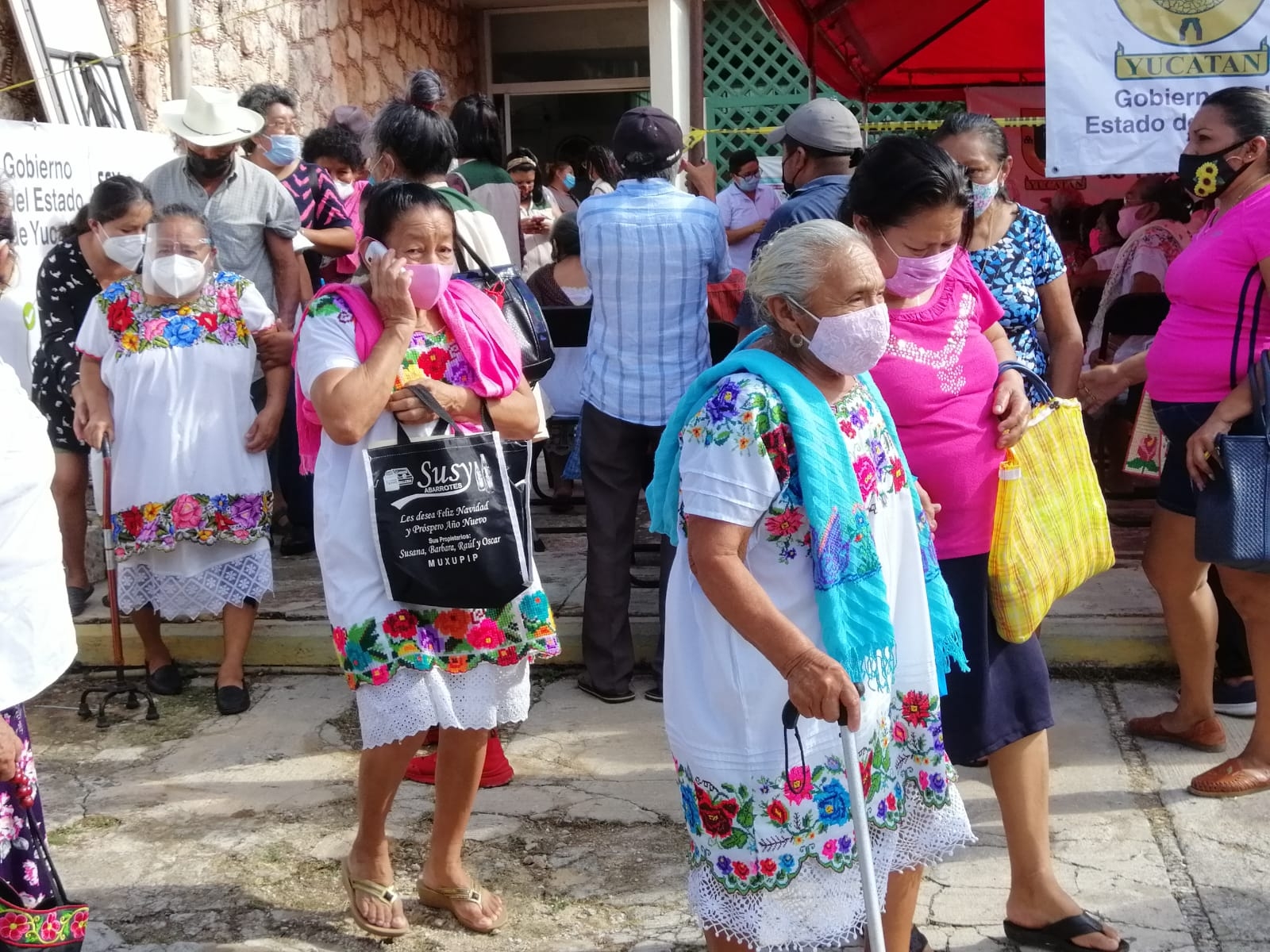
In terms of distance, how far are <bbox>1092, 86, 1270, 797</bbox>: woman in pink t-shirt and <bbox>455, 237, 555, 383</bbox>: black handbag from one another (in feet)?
5.64

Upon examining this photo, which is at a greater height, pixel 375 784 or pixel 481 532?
pixel 481 532

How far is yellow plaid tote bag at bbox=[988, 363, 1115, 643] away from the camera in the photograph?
2.94 m

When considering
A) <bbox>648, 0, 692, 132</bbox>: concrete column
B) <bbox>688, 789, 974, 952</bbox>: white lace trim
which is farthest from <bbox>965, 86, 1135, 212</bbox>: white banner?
<bbox>688, 789, 974, 952</bbox>: white lace trim

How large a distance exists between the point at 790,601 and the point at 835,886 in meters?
0.51

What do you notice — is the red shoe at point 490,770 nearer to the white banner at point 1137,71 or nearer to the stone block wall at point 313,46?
the white banner at point 1137,71

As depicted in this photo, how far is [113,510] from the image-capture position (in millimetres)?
4887

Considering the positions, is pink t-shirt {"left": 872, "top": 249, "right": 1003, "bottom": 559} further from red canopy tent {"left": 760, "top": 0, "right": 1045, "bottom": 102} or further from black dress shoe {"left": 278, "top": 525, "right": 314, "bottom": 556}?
red canopy tent {"left": 760, "top": 0, "right": 1045, "bottom": 102}

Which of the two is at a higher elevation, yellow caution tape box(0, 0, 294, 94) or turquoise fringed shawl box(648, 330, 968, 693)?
yellow caution tape box(0, 0, 294, 94)

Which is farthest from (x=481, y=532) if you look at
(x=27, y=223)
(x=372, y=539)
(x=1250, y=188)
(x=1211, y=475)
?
(x=27, y=223)

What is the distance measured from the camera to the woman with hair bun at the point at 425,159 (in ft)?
14.4

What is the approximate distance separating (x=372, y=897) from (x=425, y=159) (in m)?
2.30

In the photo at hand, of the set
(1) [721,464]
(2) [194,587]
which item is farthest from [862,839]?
(2) [194,587]

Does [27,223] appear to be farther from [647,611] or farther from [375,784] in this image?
[375,784]

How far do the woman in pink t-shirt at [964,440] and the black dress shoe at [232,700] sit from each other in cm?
280
